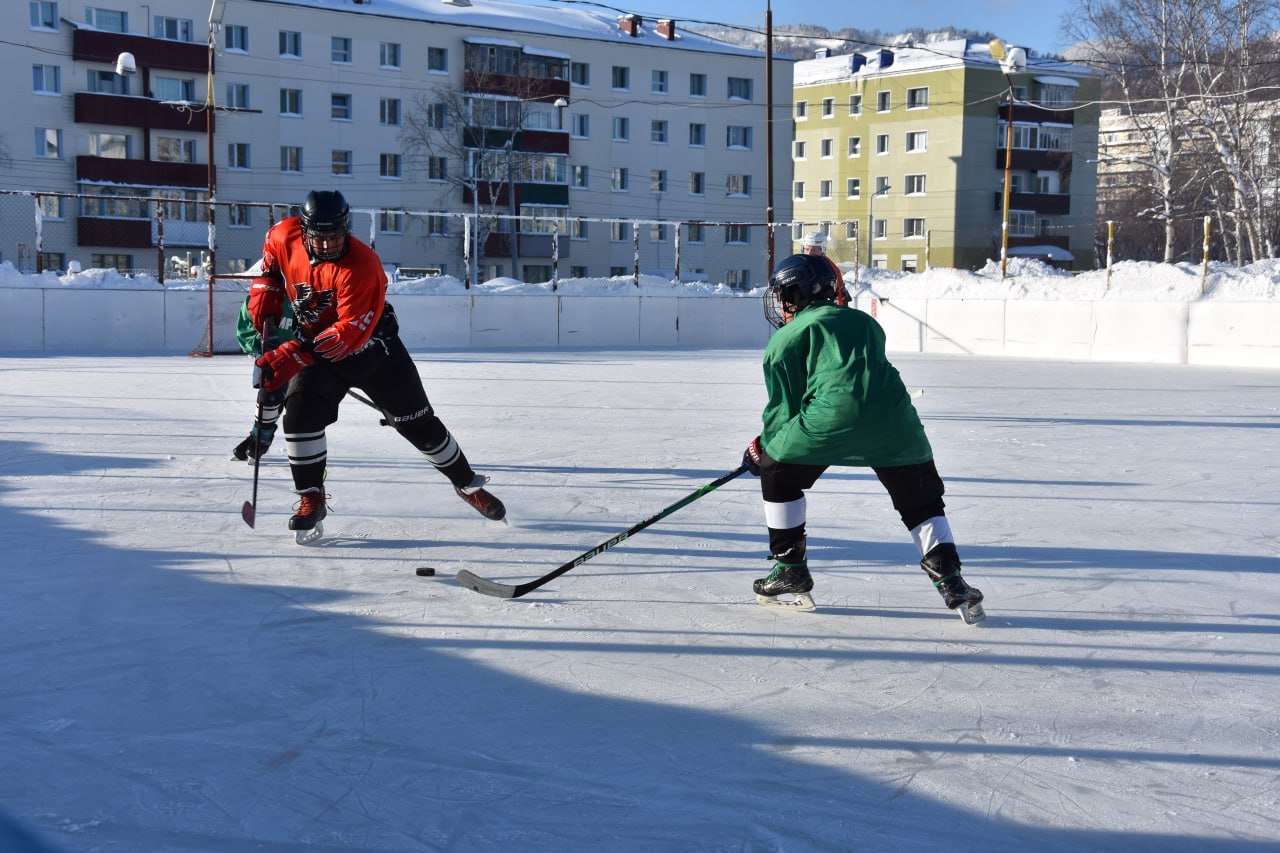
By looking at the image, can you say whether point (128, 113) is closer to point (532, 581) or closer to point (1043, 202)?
point (1043, 202)

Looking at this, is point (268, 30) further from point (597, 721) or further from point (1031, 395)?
point (597, 721)

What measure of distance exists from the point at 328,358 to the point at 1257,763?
3.52 metres

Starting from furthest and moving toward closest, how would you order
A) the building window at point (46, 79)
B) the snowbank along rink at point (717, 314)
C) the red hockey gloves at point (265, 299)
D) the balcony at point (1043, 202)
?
the balcony at point (1043, 202), the building window at point (46, 79), the snowbank along rink at point (717, 314), the red hockey gloves at point (265, 299)

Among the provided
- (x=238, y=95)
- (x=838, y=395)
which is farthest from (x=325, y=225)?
(x=238, y=95)

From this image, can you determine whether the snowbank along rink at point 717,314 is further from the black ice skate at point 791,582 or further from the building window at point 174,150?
the building window at point 174,150

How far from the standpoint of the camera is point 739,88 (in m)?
45.7

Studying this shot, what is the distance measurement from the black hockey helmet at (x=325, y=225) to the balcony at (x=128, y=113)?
3486 centimetres

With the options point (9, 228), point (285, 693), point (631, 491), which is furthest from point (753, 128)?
point (285, 693)

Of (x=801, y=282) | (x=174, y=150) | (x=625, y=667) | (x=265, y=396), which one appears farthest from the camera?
(x=174, y=150)

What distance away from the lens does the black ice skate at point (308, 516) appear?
4840mm

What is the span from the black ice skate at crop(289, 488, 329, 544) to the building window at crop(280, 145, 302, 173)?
35897 millimetres

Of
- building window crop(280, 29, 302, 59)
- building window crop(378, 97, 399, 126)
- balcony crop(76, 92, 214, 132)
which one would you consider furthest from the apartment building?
balcony crop(76, 92, 214, 132)

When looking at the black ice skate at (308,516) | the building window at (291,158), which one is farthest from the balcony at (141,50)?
the black ice skate at (308,516)

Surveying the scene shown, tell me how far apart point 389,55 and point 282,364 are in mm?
37914
